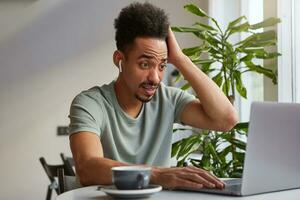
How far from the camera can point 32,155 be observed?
4562 millimetres

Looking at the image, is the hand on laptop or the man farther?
the man

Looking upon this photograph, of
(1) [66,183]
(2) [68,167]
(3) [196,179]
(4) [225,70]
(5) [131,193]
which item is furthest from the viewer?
(2) [68,167]

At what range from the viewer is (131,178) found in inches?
48.4

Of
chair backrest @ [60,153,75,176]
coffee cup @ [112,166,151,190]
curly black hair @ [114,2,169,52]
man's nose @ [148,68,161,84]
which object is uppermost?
curly black hair @ [114,2,169,52]

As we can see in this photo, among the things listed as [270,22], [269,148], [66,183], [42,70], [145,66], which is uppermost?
[270,22]

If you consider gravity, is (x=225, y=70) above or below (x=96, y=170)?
above

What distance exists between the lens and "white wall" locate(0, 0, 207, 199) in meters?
4.54

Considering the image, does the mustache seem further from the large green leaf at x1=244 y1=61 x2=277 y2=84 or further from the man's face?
the large green leaf at x1=244 y1=61 x2=277 y2=84

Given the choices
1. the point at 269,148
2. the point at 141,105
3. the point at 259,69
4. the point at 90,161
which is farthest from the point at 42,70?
the point at 269,148

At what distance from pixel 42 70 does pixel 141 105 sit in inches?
110

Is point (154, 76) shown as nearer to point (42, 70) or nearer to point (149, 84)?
point (149, 84)

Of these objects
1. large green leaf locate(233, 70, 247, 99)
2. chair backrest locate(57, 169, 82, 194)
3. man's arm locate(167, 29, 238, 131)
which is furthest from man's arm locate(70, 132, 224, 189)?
large green leaf locate(233, 70, 247, 99)

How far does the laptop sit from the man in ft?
1.45

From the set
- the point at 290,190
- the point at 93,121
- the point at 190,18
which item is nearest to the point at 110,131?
the point at 93,121
